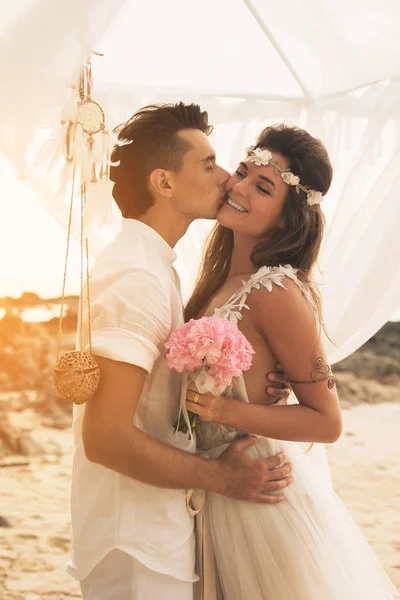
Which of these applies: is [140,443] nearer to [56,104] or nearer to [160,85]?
[56,104]

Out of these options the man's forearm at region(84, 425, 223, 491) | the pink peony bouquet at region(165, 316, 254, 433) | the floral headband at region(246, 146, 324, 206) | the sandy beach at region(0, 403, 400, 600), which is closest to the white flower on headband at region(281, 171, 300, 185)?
the floral headband at region(246, 146, 324, 206)

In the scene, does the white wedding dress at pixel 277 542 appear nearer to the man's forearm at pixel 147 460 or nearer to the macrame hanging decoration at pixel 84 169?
the man's forearm at pixel 147 460

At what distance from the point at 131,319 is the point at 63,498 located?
434cm

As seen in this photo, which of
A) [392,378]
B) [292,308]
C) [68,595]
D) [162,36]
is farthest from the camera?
[392,378]

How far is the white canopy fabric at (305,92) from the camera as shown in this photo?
8.20 feet

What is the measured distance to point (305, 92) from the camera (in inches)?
111

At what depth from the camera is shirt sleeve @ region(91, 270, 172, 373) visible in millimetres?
1587

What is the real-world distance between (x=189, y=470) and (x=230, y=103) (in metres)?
1.61

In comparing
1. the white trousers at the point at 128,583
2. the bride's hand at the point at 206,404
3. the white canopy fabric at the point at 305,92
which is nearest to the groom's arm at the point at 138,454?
the bride's hand at the point at 206,404

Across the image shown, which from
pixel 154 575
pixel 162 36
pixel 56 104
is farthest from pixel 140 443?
pixel 162 36

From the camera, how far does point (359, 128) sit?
111 inches

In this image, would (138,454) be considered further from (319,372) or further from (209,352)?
(319,372)

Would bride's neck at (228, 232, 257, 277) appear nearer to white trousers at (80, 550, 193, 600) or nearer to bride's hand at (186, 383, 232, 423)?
bride's hand at (186, 383, 232, 423)

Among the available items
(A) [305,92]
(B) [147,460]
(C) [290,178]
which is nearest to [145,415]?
(B) [147,460]
